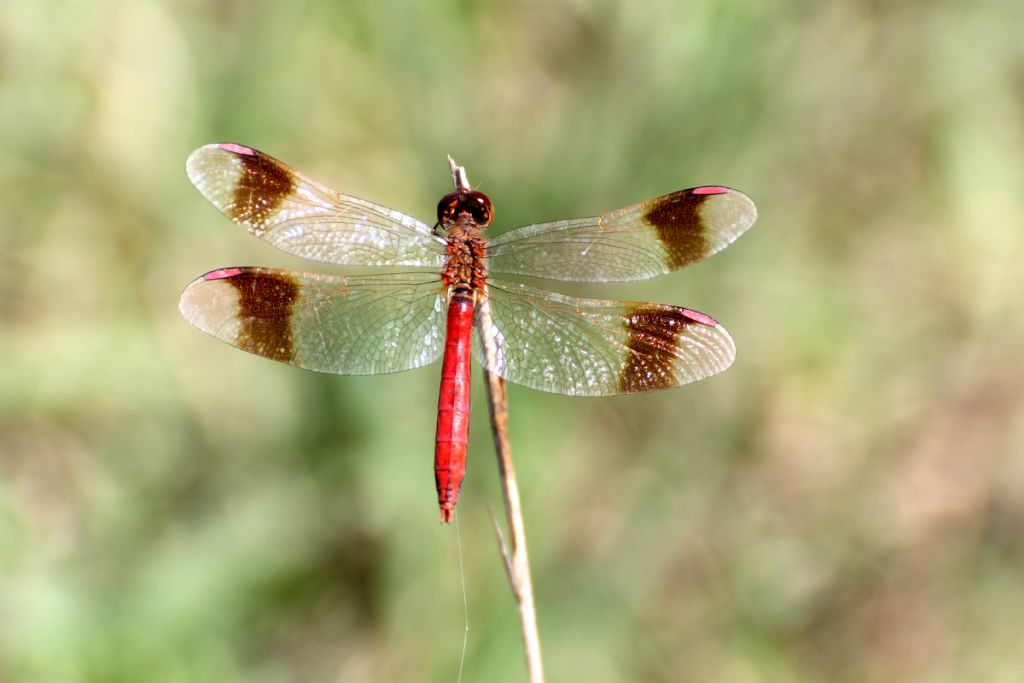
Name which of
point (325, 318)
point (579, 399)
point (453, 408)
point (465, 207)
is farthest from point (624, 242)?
point (579, 399)

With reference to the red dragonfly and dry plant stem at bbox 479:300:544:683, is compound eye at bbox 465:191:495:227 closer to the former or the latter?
the red dragonfly

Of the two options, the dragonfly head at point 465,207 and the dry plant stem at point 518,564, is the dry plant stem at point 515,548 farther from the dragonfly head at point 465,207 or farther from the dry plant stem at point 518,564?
the dragonfly head at point 465,207

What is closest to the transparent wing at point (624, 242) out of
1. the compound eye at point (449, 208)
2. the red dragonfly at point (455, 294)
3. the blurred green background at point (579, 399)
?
the red dragonfly at point (455, 294)

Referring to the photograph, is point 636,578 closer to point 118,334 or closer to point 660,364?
point 660,364

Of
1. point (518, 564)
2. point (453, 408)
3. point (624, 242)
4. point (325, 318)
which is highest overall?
point (624, 242)

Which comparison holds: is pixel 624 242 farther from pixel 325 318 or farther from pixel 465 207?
pixel 325 318

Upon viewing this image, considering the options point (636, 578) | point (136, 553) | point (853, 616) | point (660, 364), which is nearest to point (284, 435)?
point (136, 553)
